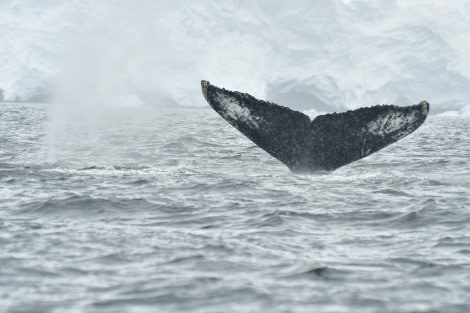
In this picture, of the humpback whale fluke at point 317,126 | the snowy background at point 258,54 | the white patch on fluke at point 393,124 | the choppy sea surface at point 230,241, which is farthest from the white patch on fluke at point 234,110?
the snowy background at point 258,54

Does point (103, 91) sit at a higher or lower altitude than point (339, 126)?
higher

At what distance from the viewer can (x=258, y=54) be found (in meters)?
71.7

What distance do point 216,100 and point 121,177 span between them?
3.12 metres

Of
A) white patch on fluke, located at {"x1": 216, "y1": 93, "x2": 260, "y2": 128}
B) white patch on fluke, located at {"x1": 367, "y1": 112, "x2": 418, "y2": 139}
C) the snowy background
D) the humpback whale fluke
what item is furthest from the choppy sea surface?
the snowy background

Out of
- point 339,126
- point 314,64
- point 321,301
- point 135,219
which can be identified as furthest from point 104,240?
point 314,64

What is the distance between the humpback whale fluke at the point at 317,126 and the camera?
29.3 ft

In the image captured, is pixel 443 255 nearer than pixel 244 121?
Yes

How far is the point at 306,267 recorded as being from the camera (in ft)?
19.0

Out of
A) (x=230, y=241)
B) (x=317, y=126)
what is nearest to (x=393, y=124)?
(x=317, y=126)

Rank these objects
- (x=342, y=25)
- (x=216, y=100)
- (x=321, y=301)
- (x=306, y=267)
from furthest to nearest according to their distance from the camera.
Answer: (x=342, y=25) → (x=216, y=100) → (x=306, y=267) → (x=321, y=301)

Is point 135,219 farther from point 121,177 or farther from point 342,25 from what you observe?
point 342,25

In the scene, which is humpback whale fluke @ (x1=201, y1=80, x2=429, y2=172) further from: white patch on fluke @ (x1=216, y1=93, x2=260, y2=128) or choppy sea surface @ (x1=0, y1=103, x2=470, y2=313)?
choppy sea surface @ (x1=0, y1=103, x2=470, y2=313)

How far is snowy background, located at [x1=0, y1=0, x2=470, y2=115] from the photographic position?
65.2m

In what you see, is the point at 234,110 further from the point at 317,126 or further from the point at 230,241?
the point at 230,241
